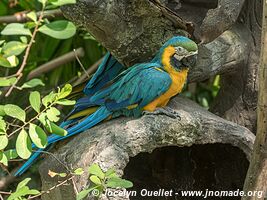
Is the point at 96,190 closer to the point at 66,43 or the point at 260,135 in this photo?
the point at 260,135

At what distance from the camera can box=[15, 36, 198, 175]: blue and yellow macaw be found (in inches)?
57.3

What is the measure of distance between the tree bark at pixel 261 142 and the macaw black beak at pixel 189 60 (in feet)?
0.87

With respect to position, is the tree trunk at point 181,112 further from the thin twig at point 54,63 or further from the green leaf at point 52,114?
the thin twig at point 54,63

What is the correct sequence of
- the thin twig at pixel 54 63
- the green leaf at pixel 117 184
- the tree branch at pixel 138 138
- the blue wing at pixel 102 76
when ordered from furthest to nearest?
the thin twig at pixel 54 63, the blue wing at pixel 102 76, the tree branch at pixel 138 138, the green leaf at pixel 117 184

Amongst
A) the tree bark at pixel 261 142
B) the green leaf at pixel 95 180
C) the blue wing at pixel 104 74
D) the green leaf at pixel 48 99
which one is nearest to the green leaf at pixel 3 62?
the green leaf at pixel 48 99

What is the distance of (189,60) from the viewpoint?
1520mm

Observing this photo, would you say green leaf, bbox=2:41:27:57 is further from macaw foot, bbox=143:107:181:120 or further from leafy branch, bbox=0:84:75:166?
macaw foot, bbox=143:107:181:120

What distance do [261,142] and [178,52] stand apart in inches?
12.3

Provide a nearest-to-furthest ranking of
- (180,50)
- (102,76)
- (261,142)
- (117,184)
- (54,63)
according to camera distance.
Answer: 1. (117,184)
2. (261,142)
3. (180,50)
4. (102,76)
5. (54,63)

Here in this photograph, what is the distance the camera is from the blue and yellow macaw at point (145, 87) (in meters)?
1.46

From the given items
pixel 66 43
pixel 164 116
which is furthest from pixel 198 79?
pixel 66 43

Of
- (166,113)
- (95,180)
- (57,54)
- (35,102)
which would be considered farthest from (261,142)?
(57,54)

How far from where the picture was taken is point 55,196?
1.47 m

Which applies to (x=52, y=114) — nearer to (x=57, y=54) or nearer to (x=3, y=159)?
(x=3, y=159)
